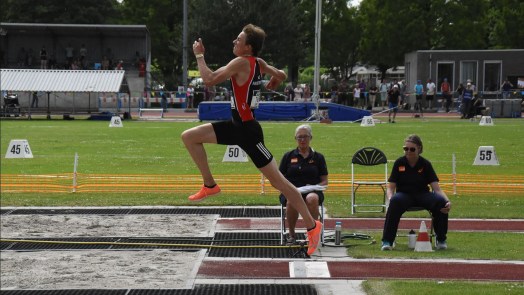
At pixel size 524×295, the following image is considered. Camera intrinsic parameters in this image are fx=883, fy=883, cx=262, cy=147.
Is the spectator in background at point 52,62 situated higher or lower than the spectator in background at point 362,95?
higher

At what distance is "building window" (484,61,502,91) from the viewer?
1750 inches

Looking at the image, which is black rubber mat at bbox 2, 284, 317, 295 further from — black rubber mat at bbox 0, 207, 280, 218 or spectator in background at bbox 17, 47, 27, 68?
spectator in background at bbox 17, 47, 27, 68

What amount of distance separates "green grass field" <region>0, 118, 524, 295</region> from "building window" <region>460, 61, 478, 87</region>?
559 centimetres

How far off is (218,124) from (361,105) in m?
41.5

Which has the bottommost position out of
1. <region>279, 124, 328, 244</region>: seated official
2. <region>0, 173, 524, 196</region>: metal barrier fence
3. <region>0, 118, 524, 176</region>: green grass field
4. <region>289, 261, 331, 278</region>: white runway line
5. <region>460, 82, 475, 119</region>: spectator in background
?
<region>289, 261, 331, 278</region>: white runway line

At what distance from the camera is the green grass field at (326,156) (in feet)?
38.0

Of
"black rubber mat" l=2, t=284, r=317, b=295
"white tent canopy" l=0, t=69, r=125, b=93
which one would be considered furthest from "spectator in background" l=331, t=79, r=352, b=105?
"black rubber mat" l=2, t=284, r=317, b=295

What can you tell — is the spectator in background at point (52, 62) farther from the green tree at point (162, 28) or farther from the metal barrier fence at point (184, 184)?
the metal barrier fence at point (184, 184)

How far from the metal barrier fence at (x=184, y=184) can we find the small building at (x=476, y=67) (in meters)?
26.1

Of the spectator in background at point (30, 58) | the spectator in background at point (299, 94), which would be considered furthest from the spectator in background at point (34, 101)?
the spectator in background at point (299, 94)

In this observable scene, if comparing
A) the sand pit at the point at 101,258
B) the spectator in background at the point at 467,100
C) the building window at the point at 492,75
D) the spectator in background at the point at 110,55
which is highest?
the spectator in background at the point at 110,55

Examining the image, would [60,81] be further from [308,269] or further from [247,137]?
[247,137]

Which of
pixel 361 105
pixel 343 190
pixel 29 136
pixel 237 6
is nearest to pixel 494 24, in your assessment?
pixel 361 105

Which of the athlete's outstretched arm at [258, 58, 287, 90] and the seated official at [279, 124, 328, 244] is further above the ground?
the athlete's outstretched arm at [258, 58, 287, 90]
